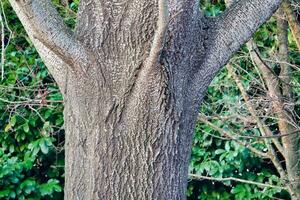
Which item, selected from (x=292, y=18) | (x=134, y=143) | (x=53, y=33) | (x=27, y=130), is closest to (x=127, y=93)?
(x=134, y=143)

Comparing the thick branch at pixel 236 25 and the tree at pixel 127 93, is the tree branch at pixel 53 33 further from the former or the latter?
the thick branch at pixel 236 25

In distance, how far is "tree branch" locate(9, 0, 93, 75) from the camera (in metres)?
1.88

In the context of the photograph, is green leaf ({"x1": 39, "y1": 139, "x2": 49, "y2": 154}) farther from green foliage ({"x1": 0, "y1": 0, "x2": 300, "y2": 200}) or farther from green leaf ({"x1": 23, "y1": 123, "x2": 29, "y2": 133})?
green leaf ({"x1": 23, "y1": 123, "x2": 29, "y2": 133})

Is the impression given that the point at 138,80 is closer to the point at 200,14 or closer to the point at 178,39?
the point at 178,39

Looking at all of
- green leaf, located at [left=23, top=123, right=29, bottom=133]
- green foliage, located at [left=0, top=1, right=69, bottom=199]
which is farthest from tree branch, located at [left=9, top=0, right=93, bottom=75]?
green leaf, located at [left=23, top=123, right=29, bottom=133]

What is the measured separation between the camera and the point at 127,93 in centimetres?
198

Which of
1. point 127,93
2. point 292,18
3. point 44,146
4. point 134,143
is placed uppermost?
point 292,18

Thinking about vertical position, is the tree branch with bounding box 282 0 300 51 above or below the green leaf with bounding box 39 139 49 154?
above

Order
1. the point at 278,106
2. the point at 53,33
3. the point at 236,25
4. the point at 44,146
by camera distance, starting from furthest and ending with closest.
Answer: the point at 44,146 < the point at 278,106 < the point at 236,25 < the point at 53,33

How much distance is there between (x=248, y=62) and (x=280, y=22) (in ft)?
2.16

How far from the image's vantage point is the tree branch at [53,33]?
6.15 ft

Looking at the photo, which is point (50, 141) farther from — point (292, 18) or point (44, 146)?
point (292, 18)

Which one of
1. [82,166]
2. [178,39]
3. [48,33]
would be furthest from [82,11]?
[82,166]

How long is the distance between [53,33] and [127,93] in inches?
13.1
